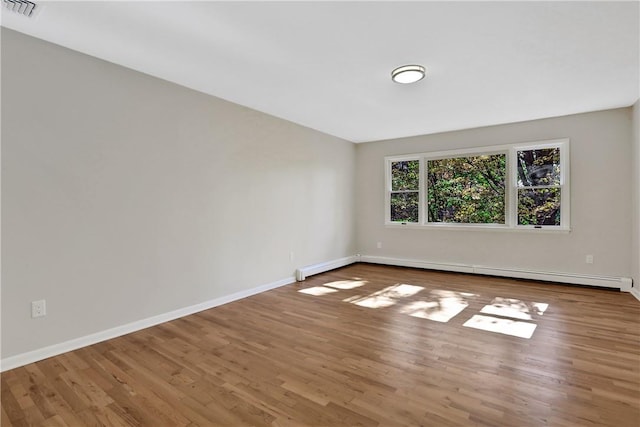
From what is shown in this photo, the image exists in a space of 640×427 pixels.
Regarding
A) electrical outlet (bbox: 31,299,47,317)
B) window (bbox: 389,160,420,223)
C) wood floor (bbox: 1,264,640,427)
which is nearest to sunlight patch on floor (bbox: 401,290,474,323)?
wood floor (bbox: 1,264,640,427)

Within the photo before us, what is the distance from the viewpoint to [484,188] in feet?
17.0

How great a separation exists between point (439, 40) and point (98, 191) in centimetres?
305

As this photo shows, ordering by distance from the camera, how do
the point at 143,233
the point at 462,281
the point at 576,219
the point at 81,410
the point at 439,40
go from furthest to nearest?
the point at 462,281 < the point at 576,219 < the point at 143,233 < the point at 439,40 < the point at 81,410

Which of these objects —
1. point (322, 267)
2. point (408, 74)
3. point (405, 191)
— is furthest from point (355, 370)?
point (405, 191)

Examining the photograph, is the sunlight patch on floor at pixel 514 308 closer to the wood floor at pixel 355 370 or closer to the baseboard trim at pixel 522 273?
the wood floor at pixel 355 370

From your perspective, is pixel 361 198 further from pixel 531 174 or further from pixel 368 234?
pixel 531 174

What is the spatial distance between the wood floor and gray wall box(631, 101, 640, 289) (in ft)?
2.19

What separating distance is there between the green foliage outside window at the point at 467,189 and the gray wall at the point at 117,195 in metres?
2.95

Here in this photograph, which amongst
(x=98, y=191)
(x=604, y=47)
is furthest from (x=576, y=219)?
(x=98, y=191)

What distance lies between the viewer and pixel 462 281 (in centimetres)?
470

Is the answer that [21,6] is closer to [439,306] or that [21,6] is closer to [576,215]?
[439,306]

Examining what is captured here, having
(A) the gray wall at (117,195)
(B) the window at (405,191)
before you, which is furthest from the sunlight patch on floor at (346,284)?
(B) the window at (405,191)

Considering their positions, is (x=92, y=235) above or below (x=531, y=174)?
below

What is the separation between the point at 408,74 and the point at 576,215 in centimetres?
339
